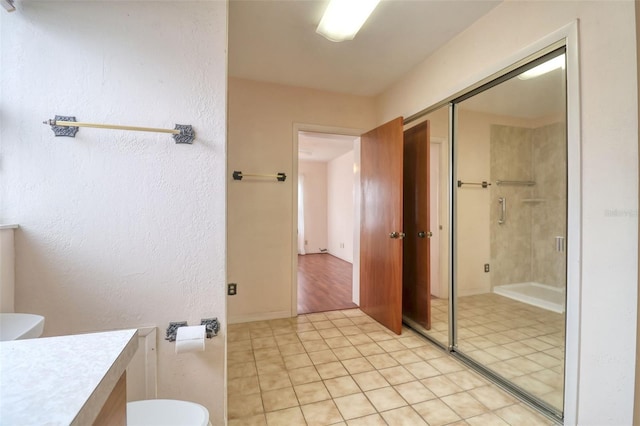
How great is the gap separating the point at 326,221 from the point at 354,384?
5427mm

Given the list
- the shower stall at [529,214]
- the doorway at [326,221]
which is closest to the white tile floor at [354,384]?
the shower stall at [529,214]

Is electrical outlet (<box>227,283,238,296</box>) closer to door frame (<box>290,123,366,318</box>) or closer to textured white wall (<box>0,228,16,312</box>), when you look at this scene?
door frame (<box>290,123,366,318</box>)

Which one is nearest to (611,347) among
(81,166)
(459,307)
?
(459,307)

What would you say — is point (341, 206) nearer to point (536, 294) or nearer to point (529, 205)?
point (529, 205)

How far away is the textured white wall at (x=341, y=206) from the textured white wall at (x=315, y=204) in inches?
5.7

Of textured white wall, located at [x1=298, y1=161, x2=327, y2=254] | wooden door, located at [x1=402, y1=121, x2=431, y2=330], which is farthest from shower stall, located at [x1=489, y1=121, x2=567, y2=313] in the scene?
textured white wall, located at [x1=298, y1=161, x2=327, y2=254]

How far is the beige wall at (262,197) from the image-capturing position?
2.77 metres

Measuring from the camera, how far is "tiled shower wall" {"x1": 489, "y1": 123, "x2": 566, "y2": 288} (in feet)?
5.61

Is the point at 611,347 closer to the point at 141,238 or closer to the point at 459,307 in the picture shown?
the point at 459,307

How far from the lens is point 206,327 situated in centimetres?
135

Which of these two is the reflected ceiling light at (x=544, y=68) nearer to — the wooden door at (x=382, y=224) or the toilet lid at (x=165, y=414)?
the wooden door at (x=382, y=224)

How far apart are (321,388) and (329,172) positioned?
5.72 m

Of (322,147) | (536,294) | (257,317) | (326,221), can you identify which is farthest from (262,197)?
(326,221)

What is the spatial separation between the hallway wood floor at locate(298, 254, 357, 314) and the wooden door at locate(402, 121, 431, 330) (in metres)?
0.80
